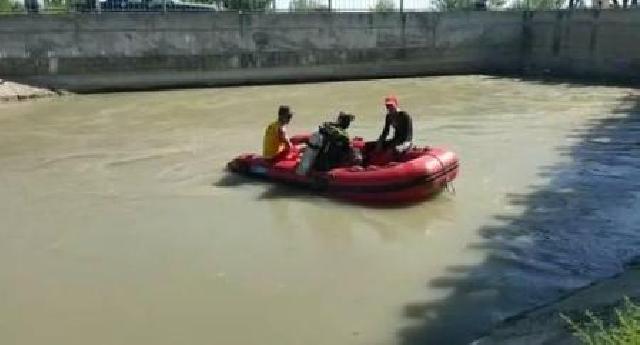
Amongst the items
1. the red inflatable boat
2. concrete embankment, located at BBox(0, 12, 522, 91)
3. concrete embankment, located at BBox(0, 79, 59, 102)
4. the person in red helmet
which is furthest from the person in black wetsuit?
concrete embankment, located at BBox(0, 12, 522, 91)

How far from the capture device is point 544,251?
7.37m

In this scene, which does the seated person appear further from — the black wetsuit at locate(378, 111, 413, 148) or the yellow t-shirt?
the yellow t-shirt

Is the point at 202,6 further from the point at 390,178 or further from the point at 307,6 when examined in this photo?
the point at 390,178

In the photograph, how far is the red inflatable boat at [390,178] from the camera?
8.88 meters

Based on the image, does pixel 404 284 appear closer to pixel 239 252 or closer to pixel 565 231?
pixel 239 252

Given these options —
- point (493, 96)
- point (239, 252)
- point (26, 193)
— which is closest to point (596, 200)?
point (239, 252)

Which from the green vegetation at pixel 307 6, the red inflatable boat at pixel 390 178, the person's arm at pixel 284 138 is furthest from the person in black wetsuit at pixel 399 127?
the green vegetation at pixel 307 6

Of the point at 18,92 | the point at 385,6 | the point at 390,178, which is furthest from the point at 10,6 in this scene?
the point at 390,178

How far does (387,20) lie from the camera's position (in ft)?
81.3

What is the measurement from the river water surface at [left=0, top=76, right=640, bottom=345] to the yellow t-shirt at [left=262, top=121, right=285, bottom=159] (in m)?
0.48

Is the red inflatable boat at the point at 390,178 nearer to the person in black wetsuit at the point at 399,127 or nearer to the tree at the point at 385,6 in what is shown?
the person in black wetsuit at the point at 399,127

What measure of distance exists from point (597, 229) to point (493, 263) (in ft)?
5.36

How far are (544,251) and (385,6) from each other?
1992 cm

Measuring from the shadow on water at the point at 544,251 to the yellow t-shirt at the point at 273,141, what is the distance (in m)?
2.95
